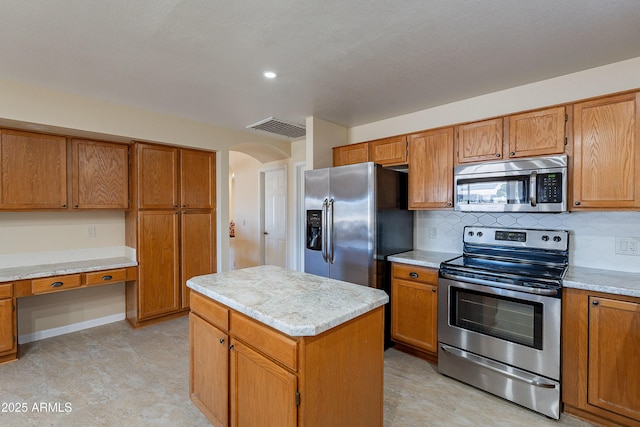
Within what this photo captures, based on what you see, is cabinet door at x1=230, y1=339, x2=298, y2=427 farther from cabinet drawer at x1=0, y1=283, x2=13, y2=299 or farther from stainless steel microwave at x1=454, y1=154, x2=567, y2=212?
cabinet drawer at x1=0, y1=283, x2=13, y2=299

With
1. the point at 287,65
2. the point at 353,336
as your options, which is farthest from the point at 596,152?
the point at 287,65

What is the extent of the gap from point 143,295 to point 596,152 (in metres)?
4.40

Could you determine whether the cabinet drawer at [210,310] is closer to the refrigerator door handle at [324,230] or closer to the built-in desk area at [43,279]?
the refrigerator door handle at [324,230]

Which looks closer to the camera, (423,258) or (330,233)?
(423,258)

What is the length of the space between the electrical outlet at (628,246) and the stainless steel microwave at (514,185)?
1.73 ft

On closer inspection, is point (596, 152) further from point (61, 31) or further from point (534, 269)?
point (61, 31)

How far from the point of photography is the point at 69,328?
11.1ft

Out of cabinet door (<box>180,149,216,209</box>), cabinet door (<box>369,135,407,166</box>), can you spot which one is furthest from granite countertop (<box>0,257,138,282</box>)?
cabinet door (<box>369,135,407,166</box>)

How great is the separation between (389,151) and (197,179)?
244 cm

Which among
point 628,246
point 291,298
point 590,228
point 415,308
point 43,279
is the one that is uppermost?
point 590,228

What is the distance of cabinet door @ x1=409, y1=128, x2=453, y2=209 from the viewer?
9.26 ft

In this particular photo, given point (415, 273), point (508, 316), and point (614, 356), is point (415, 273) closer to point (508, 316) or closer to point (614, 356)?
point (508, 316)

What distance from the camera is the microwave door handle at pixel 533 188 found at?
2.30 meters

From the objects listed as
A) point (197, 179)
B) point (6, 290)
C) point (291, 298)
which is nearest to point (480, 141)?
point (291, 298)
